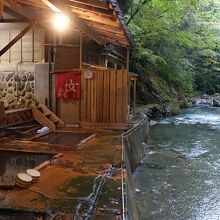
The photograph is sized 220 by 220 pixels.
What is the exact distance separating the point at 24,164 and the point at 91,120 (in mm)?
4776

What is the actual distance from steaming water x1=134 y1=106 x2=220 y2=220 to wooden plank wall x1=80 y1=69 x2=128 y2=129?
2.18 m

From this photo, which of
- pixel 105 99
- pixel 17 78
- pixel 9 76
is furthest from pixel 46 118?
pixel 9 76

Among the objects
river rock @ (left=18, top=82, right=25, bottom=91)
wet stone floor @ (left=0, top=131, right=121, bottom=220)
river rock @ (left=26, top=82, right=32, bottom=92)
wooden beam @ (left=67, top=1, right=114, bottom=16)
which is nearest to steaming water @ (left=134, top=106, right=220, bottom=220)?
wet stone floor @ (left=0, top=131, right=121, bottom=220)

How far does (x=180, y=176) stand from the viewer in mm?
11805

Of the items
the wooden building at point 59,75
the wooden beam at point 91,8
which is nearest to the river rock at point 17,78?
the wooden building at point 59,75

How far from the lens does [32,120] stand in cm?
1272

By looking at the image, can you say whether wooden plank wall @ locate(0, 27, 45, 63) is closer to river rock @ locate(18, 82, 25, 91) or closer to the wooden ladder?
river rock @ locate(18, 82, 25, 91)

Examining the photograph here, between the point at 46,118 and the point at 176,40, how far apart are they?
1605 cm

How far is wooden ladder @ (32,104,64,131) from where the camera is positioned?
40.7 ft

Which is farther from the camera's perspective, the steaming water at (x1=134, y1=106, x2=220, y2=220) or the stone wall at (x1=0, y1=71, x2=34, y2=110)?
the stone wall at (x1=0, y1=71, x2=34, y2=110)

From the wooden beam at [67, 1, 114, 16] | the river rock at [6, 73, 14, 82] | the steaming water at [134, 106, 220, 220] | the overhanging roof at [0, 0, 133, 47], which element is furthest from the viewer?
the river rock at [6, 73, 14, 82]

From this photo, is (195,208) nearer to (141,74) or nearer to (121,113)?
(121,113)

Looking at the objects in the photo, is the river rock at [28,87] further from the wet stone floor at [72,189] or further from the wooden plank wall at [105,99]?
the wet stone floor at [72,189]

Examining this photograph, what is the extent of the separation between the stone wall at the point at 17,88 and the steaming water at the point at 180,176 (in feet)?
18.4
